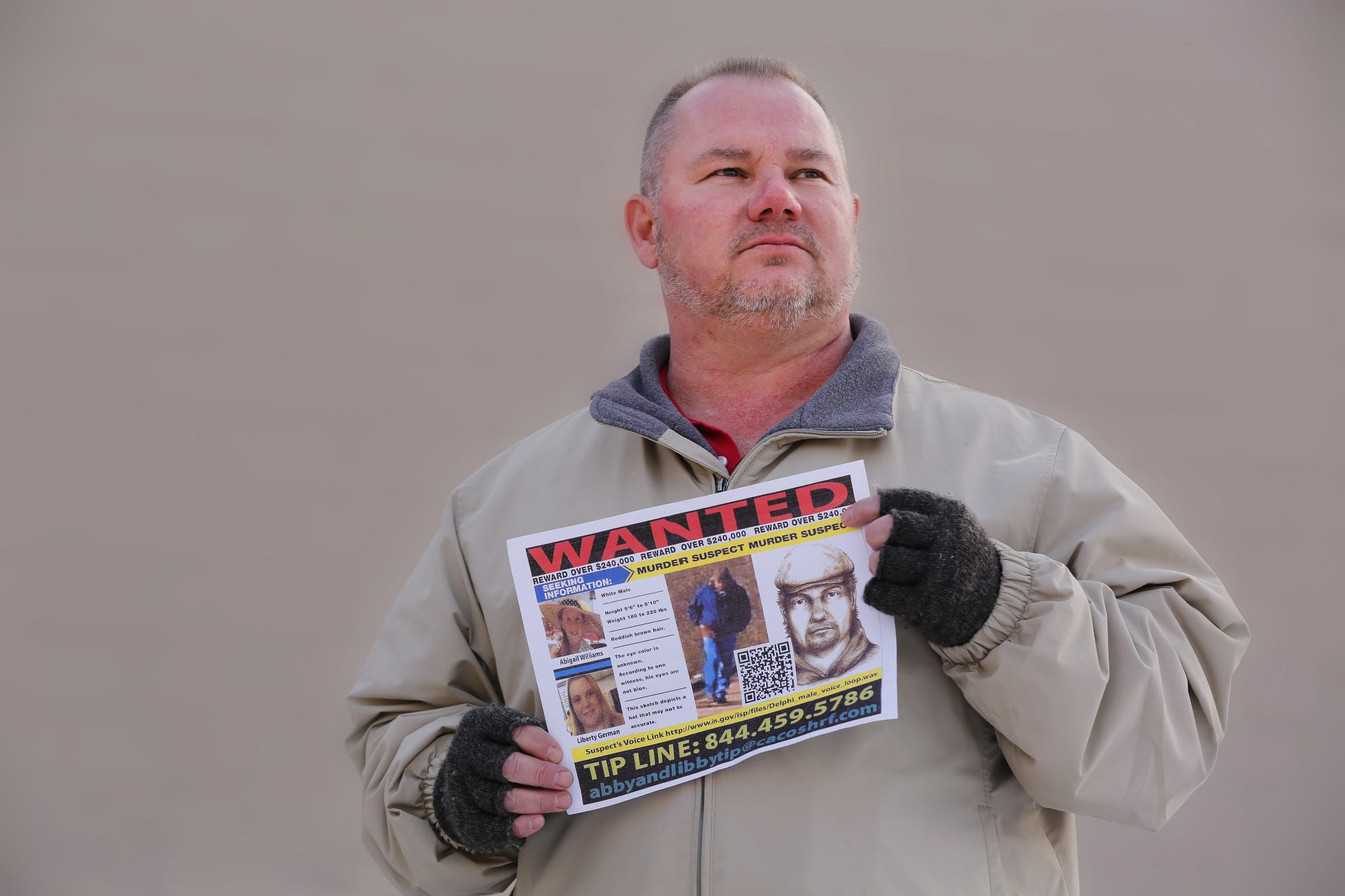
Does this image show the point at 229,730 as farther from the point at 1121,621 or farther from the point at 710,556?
the point at 1121,621

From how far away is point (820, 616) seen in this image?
49.0 inches

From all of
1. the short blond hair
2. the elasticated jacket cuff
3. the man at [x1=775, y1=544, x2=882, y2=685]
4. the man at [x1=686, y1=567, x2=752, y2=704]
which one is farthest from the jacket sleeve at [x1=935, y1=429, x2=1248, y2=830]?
the short blond hair

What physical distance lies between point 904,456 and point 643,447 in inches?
14.4

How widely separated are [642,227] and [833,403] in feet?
1.92

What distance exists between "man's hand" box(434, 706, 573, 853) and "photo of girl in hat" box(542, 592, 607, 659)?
104mm

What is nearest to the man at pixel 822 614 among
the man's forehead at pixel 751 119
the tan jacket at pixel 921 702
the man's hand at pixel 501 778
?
the tan jacket at pixel 921 702

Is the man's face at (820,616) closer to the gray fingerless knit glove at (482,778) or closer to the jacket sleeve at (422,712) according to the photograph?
the gray fingerless knit glove at (482,778)

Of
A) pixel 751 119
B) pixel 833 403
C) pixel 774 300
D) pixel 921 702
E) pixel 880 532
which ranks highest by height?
pixel 751 119

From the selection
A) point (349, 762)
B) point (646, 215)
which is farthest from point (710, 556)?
point (349, 762)

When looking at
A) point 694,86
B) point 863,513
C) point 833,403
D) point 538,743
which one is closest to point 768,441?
point 833,403

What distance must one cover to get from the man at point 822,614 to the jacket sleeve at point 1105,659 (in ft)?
0.35

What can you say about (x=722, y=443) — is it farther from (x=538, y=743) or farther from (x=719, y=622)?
(x=538, y=743)

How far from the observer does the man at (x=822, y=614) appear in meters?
1.24

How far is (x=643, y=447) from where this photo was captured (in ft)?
4.98
